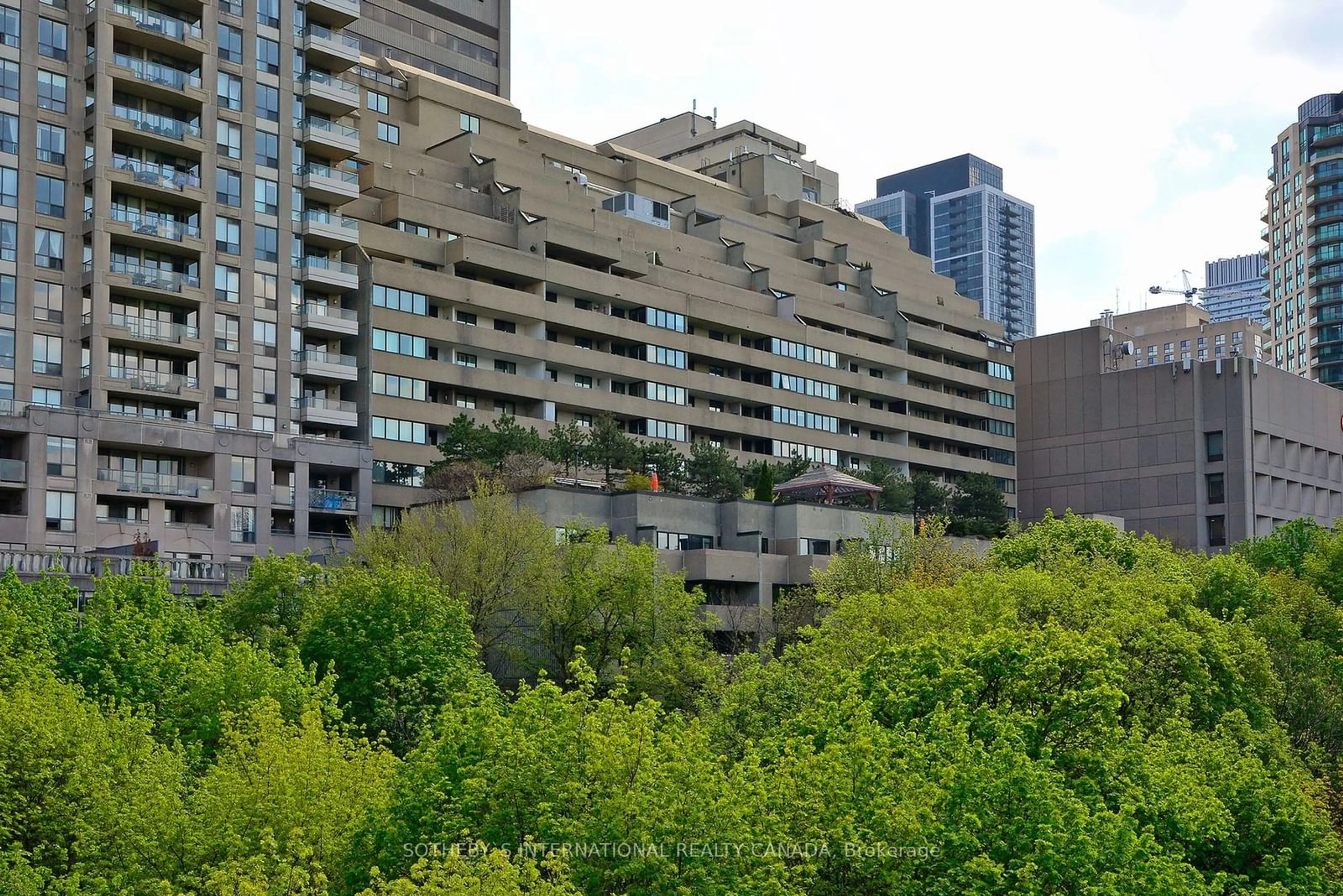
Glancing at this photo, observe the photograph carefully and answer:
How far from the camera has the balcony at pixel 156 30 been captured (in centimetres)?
9362

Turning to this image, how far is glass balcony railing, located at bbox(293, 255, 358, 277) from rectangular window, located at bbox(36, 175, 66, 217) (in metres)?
15.5

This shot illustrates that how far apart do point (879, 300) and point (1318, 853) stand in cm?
11736

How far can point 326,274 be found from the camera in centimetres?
10306

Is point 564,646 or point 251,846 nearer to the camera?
point 251,846

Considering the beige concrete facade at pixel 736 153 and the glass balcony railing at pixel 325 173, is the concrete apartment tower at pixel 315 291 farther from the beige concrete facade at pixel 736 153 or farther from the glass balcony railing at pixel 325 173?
the beige concrete facade at pixel 736 153

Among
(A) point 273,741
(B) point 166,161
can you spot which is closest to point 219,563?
(B) point 166,161

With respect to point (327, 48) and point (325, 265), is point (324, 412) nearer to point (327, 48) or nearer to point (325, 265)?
point (325, 265)

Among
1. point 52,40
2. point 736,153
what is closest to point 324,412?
point 52,40

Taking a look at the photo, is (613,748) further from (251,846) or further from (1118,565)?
(1118,565)

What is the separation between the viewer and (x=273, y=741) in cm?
4003

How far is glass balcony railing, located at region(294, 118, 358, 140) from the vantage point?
4070 inches

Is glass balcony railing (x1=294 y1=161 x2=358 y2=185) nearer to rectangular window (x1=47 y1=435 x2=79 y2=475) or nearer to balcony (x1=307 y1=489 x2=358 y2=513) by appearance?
balcony (x1=307 y1=489 x2=358 y2=513)

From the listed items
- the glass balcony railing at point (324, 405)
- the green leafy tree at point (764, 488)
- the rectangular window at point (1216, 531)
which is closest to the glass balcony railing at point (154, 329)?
the glass balcony railing at point (324, 405)

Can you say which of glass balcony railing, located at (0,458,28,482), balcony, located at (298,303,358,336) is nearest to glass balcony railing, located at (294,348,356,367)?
balcony, located at (298,303,358,336)
